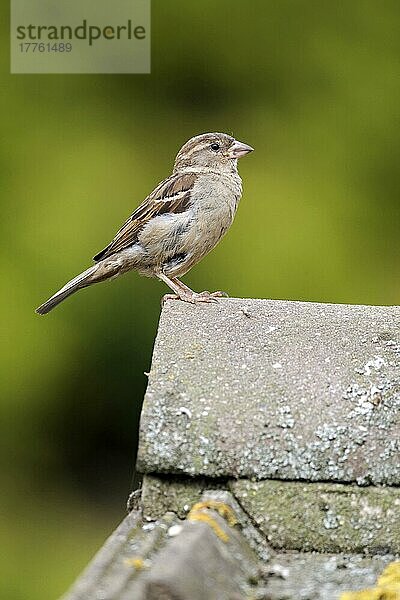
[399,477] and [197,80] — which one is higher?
[197,80]

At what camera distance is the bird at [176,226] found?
3.80m

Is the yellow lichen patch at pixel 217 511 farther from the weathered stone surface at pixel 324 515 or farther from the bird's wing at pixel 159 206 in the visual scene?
the bird's wing at pixel 159 206

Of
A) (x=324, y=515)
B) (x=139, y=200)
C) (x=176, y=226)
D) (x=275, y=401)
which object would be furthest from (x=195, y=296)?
(x=139, y=200)

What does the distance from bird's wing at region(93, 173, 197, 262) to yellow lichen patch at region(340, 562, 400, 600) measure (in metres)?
2.31

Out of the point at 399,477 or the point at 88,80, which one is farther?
the point at 88,80

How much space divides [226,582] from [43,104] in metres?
3.83

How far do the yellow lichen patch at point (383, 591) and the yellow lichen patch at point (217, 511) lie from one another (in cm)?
20

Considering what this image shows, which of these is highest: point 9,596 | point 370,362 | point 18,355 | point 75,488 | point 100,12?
point 100,12

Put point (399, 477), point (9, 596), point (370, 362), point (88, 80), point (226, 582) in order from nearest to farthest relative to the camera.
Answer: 1. point (226, 582)
2. point (399, 477)
3. point (370, 362)
4. point (9, 596)
5. point (88, 80)

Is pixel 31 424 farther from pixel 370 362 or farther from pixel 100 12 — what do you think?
pixel 370 362

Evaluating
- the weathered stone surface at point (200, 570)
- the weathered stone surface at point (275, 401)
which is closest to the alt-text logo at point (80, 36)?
the weathered stone surface at point (275, 401)

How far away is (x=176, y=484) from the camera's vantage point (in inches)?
73.4

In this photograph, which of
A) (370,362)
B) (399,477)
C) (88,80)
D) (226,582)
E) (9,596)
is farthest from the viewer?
(88,80)

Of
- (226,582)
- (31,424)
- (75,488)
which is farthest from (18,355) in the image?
(226,582)
